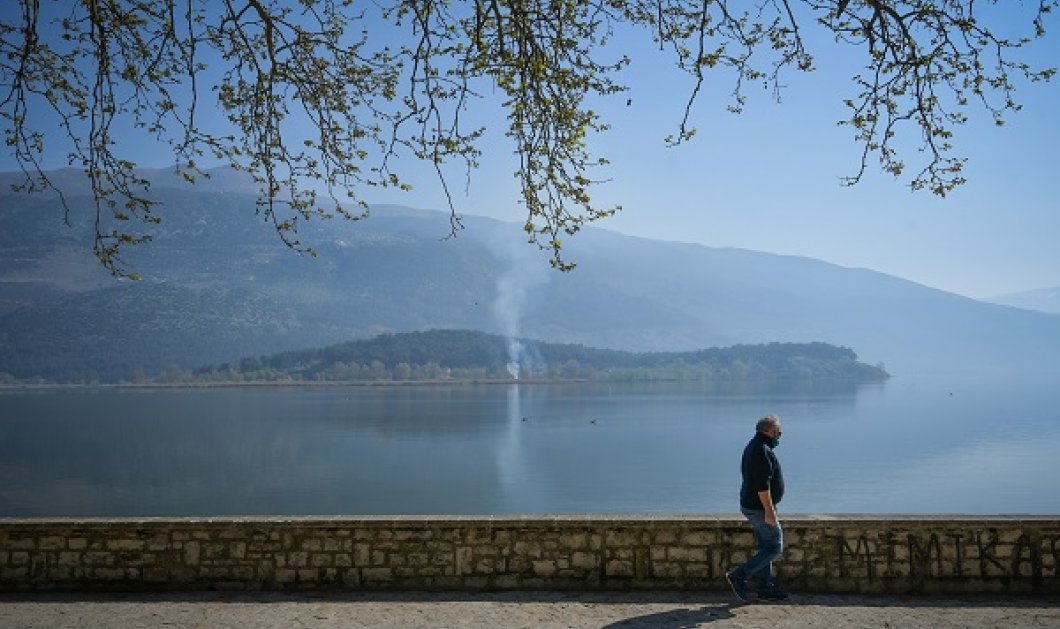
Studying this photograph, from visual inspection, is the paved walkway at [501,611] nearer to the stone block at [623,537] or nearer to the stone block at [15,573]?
the stone block at [15,573]

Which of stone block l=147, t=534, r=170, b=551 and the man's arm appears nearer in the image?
the man's arm

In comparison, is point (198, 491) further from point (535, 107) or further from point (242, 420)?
point (242, 420)

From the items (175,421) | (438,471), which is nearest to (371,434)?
(438,471)

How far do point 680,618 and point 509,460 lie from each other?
67861 mm

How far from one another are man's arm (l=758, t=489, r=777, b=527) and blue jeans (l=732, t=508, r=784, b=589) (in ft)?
0.26

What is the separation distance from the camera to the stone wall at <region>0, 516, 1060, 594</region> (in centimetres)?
803

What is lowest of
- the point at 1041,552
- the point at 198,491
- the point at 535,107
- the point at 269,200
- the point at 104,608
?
the point at 198,491

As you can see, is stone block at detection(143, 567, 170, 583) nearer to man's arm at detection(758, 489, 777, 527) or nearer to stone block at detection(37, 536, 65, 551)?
stone block at detection(37, 536, 65, 551)

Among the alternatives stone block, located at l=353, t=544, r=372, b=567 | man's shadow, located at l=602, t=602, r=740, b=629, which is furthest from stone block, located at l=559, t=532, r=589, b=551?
stone block, located at l=353, t=544, r=372, b=567

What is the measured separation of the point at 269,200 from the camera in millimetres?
6887

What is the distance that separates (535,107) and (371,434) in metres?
94.0

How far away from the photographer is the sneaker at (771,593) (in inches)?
300

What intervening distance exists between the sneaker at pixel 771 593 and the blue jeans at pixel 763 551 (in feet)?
0.08

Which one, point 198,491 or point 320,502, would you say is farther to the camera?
point 198,491
